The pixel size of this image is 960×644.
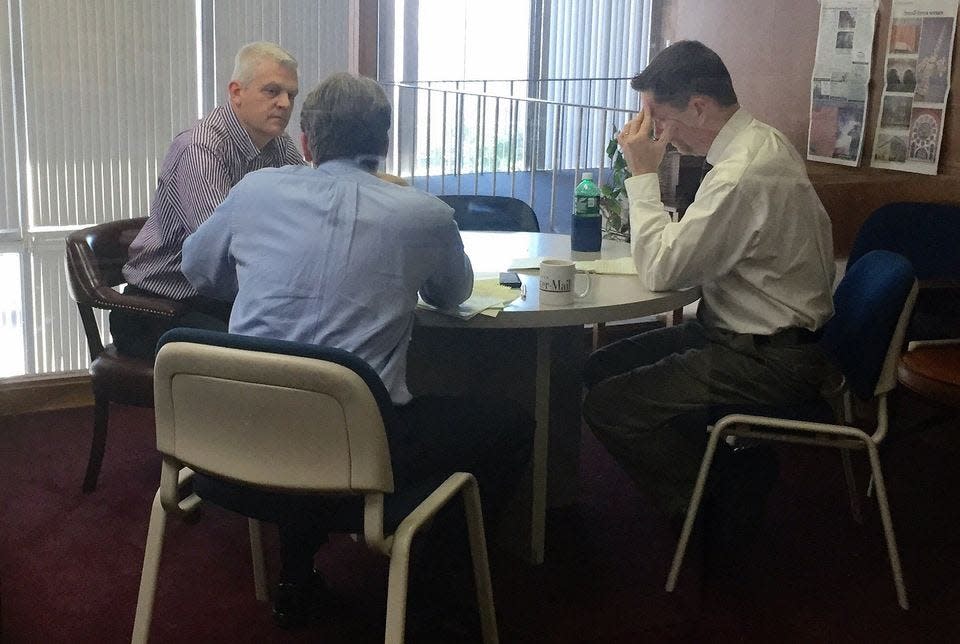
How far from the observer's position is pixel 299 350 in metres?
1.35

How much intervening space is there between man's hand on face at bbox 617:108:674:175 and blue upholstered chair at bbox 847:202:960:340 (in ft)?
2.07

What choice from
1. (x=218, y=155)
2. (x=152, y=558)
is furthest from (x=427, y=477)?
(x=218, y=155)

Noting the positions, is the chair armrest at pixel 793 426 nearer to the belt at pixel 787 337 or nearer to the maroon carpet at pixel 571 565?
the belt at pixel 787 337

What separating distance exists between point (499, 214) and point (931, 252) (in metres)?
1.10

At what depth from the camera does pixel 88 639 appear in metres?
1.95

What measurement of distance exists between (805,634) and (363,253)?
1.17m

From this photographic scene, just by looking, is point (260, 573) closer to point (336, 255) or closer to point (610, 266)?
point (336, 255)

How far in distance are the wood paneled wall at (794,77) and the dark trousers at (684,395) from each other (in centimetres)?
47

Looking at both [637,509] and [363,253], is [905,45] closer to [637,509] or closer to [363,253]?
[637,509]

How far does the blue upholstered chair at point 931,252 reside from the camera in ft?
8.06

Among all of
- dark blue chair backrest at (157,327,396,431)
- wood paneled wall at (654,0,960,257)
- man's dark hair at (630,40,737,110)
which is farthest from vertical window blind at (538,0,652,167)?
dark blue chair backrest at (157,327,396,431)

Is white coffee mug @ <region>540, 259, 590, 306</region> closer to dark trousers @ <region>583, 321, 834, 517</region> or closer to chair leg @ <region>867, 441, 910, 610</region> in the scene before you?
dark trousers @ <region>583, 321, 834, 517</region>

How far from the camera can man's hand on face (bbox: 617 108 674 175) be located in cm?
213

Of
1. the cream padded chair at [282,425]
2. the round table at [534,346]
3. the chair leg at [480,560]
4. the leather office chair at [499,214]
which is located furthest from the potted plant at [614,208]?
the cream padded chair at [282,425]
